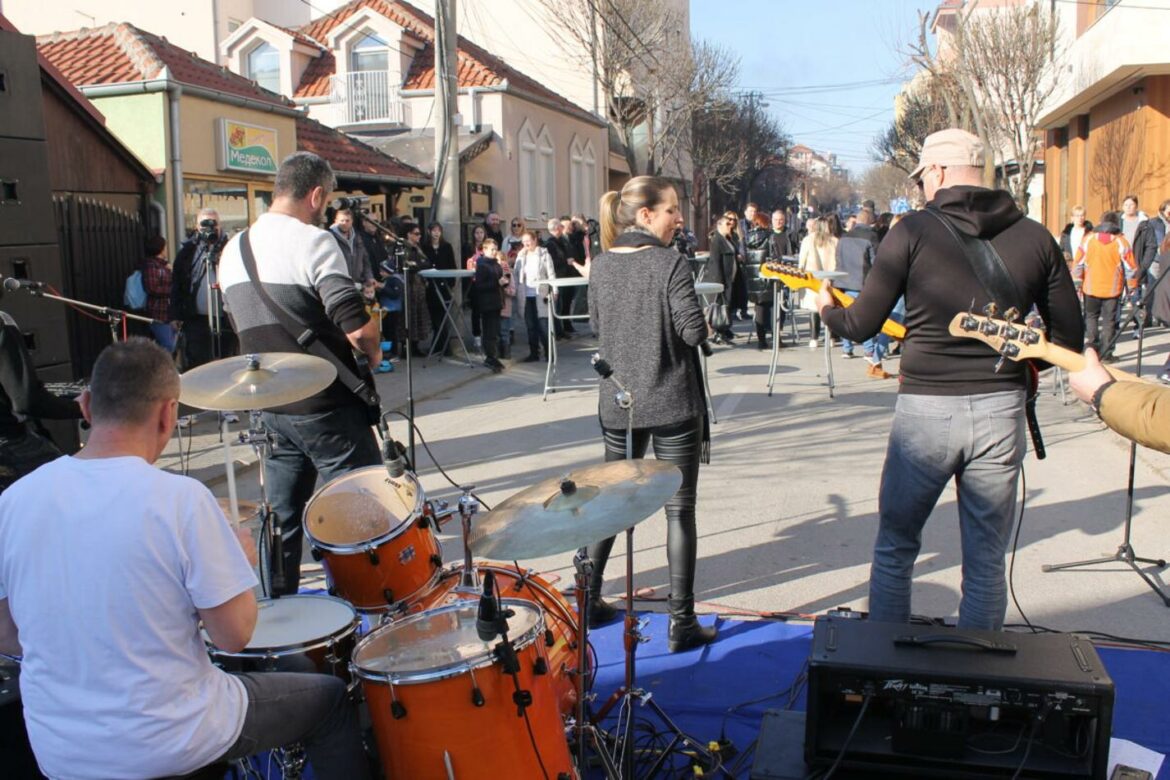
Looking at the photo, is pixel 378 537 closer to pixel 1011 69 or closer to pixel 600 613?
pixel 600 613

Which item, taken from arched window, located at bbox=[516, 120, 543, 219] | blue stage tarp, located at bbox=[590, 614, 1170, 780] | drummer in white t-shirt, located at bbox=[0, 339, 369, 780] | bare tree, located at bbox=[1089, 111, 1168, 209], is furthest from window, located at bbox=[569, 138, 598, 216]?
drummer in white t-shirt, located at bbox=[0, 339, 369, 780]

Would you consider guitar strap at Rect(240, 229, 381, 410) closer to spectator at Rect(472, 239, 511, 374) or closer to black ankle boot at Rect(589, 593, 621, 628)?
black ankle boot at Rect(589, 593, 621, 628)

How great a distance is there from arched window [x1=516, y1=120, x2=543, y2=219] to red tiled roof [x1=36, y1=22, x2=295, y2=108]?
42.8 feet

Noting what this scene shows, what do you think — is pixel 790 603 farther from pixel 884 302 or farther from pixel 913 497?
pixel 884 302

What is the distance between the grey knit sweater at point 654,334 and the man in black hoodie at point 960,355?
2.29 ft

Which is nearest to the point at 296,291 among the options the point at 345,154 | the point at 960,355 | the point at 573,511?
the point at 573,511

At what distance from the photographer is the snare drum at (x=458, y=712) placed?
2797 mm

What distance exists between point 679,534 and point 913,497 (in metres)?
1.05

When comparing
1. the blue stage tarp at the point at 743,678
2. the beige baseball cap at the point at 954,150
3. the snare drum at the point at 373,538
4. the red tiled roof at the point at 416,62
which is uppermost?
the red tiled roof at the point at 416,62

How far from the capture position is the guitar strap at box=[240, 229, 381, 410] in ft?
13.6

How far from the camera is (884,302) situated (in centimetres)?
366

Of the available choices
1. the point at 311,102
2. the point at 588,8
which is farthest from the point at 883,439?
the point at 588,8

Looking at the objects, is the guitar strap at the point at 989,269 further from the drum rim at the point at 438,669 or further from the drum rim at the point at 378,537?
the drum rim at the point at 378,537

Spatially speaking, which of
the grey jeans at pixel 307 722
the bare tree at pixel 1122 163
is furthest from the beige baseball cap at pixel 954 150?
the bare tree at pixel 1122 163
